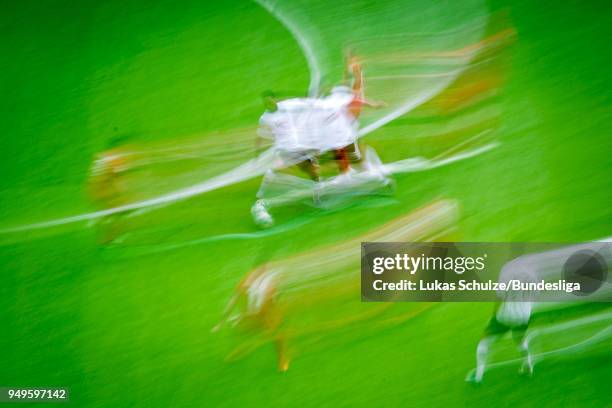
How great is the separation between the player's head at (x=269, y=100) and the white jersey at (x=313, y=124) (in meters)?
0.02

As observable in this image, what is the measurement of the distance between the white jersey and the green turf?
10 centimetres

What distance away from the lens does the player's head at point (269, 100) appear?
8.84 feet

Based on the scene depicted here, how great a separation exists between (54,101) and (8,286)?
786mm

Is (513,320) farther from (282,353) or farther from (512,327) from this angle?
(282,353)

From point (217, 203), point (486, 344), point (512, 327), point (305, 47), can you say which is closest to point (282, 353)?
point (217, 203)

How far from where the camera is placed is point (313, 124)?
2.68m

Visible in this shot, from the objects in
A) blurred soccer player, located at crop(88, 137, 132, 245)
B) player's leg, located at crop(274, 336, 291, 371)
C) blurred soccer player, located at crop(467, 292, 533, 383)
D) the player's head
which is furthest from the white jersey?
blurred soccer player, located at crop(467, 292, 533, 383)

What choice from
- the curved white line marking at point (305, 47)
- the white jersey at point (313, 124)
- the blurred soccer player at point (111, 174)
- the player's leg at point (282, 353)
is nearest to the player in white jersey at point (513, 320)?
the player's leg at point (282, 353)

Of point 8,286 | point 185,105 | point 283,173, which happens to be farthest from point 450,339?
point 8,286

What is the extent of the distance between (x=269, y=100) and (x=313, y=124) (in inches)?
8.2

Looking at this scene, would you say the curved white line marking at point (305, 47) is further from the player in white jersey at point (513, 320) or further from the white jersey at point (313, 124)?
the player in white jersey at point (513, 320)

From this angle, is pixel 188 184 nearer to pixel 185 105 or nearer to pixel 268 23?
pixel 185 105

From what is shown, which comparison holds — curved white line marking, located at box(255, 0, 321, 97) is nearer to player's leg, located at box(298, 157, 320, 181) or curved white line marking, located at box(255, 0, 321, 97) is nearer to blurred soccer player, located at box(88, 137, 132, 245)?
player's leg, located at box(298, 157, 320, 181)

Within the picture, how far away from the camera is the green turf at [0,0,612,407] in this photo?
2.63 meters
